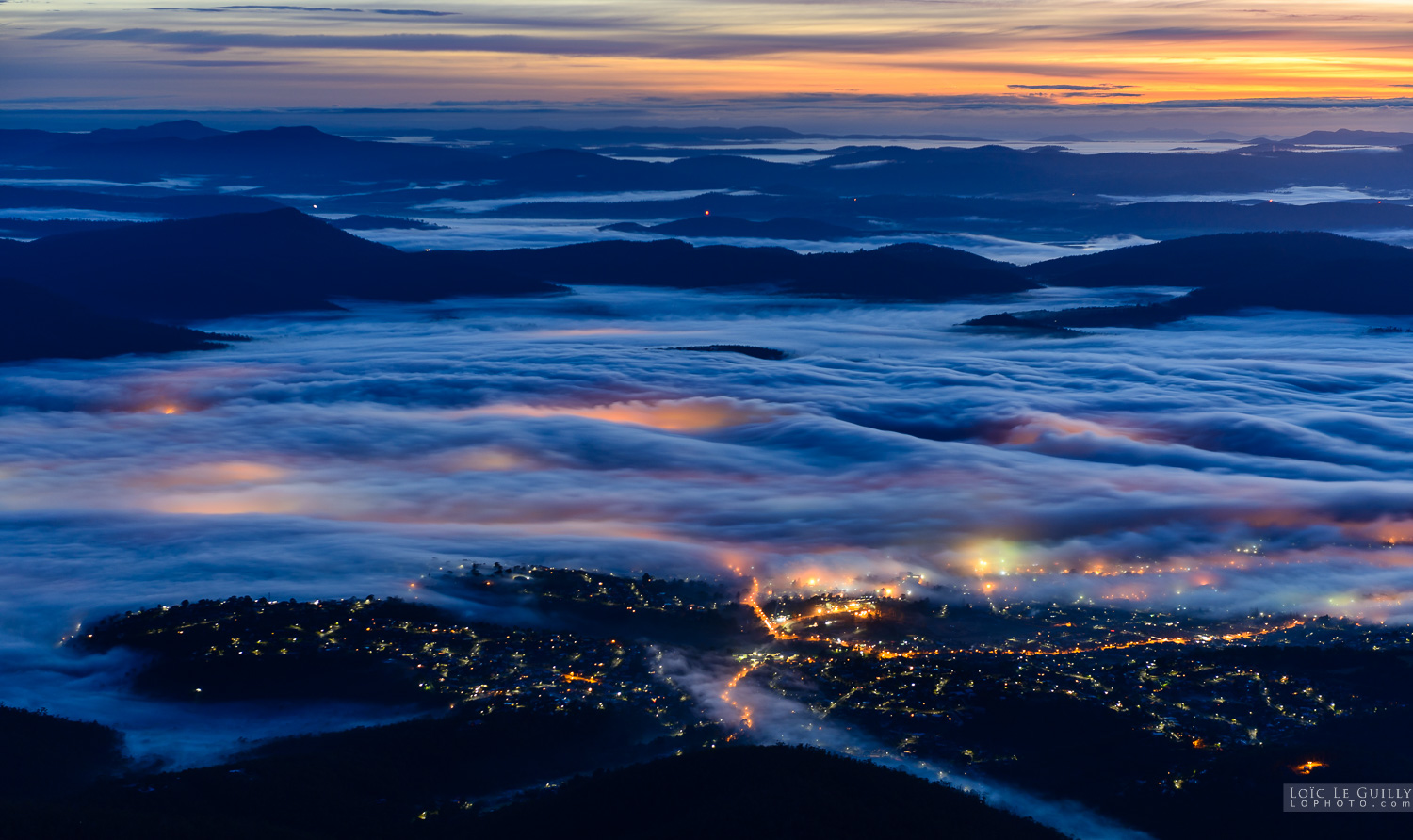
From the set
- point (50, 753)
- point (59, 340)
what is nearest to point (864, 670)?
point (50, 753)

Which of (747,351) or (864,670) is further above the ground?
(864,670)

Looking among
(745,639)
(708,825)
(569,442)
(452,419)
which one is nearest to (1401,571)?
(745,639)

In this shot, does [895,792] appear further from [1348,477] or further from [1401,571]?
[1348,477]

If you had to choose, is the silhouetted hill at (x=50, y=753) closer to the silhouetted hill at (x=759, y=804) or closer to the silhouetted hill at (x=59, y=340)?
the silhouetted hill at (x=759, y=804)

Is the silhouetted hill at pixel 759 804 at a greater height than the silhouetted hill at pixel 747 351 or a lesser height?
greater

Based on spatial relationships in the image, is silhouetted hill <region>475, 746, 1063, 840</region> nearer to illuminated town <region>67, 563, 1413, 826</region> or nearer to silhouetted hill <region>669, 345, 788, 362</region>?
illuminated town <region>67, 563, 1413, 826</region>

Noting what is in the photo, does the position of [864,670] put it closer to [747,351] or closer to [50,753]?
[50,753]

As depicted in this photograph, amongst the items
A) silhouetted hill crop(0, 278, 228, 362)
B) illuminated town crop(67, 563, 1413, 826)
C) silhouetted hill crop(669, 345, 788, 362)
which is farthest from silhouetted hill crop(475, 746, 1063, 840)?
silhouetted hill crop(0, 278, 228, 362)

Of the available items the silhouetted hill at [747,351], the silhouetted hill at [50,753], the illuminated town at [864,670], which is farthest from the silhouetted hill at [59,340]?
the silhouetted hill at [50,753]
